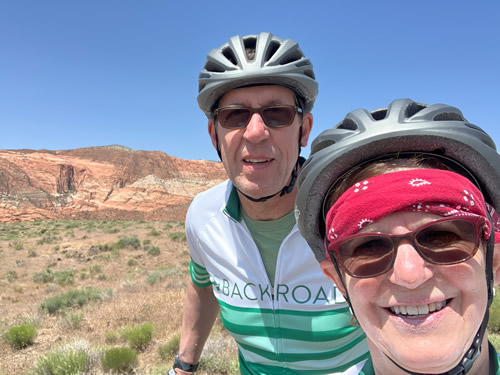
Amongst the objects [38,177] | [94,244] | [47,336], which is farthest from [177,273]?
[38,177]

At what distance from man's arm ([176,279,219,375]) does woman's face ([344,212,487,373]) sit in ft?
6.06

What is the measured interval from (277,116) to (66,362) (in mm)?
4919

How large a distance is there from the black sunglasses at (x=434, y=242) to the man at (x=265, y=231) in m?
0.94

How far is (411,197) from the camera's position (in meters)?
1.07

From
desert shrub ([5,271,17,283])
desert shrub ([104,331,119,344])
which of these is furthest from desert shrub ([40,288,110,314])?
desert shrub ([5,271,17,283])

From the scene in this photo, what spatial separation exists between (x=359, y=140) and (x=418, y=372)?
2.63ft

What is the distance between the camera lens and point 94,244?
2091 cm

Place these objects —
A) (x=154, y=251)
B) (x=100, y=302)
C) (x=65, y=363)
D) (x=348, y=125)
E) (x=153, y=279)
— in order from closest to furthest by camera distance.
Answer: (x=348, y=125) < (x=65, y=363) < (x=100, y=302) < (x=153, y=279) < (x=154, y=251)

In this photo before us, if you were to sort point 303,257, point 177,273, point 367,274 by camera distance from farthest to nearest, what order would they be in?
point 177,273 → point 303,257 → point 367,274

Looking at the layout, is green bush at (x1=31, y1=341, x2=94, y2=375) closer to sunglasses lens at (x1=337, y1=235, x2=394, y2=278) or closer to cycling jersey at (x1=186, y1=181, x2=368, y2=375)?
cycling jersey at (x1=186, y1=181, x2=368, y2=375)

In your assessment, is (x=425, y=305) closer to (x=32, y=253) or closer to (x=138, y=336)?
(x=138, y=336)

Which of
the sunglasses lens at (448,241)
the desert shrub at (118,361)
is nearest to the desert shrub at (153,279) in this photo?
the desert shrub at (118,361)

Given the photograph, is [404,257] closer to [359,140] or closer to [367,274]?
[367,274]

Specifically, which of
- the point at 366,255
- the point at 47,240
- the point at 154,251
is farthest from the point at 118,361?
the point at 47,240
